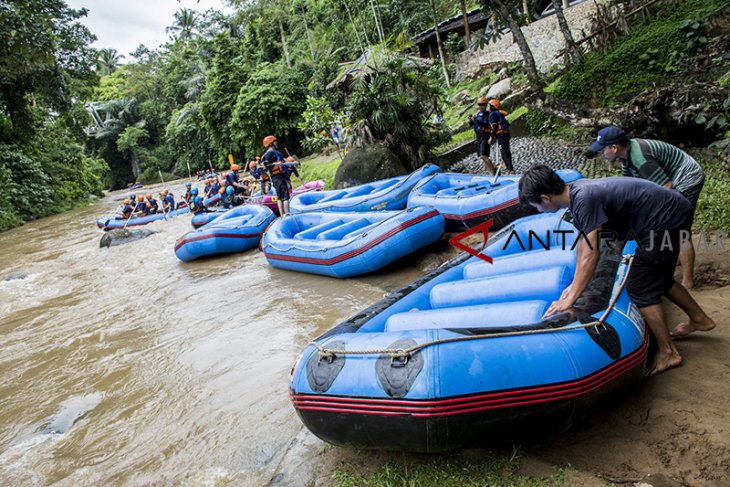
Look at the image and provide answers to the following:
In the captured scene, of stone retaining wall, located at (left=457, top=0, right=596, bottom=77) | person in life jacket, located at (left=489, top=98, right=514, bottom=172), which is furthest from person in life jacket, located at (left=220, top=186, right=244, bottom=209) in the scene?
stone retaining wall, located at (left=457, top=0, right=596, bottom=77)

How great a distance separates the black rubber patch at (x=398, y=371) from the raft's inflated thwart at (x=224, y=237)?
755 centimetres

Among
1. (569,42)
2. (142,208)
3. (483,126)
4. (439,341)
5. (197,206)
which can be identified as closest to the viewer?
(439,341)

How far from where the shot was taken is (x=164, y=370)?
201 inches

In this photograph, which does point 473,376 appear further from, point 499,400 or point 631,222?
point 631,222

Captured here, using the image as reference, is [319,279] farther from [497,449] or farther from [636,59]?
[636,59]

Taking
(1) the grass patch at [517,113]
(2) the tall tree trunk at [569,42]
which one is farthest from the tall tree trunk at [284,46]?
(2) the tall tree trunk at [569,42]

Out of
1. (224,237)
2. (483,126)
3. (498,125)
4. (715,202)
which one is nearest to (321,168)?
(224,237)

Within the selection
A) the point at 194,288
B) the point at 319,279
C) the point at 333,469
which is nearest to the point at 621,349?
the point at 333,469

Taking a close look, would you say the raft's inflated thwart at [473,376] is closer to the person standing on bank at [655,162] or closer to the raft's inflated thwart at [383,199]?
the person standing on bank at [655,162]

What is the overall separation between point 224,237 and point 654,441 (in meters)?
8.33

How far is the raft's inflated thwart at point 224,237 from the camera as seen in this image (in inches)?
375

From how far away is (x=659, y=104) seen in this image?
6551mm

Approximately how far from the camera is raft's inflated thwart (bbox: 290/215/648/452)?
7.95 ft

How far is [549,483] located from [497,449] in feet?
1.28
